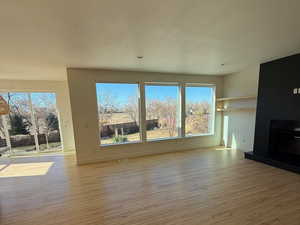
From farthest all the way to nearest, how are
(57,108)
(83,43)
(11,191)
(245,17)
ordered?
(57,108) < (11,191) < (83,43) < (245,17)

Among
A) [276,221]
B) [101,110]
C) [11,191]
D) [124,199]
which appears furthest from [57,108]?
[276,221]

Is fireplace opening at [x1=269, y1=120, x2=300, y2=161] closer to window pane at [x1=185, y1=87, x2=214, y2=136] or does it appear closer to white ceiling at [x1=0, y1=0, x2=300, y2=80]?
white ceiling at [x1=0, y1=0, x2=300, y2=80]

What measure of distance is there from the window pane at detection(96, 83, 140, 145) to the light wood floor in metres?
0.85

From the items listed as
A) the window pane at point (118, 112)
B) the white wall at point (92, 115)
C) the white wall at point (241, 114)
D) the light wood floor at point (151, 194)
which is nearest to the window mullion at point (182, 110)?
the white wall at point (92, 115)

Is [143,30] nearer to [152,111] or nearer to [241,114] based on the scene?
[152,111]

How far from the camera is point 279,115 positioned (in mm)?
3480

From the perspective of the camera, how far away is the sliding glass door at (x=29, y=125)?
4859 mm

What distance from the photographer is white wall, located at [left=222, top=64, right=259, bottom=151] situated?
434 cm

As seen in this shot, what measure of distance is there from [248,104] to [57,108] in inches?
262

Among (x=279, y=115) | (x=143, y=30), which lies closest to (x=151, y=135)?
(x=143, y=30)

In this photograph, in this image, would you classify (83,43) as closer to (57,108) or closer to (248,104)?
(57,108)

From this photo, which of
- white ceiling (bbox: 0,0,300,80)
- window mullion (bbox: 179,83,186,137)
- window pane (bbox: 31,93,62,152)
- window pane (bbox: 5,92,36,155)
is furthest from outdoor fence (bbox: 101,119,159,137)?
window pane (bbox: 5,92,36,155)

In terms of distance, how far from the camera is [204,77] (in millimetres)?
4980

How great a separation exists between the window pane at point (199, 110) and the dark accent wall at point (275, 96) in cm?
156
